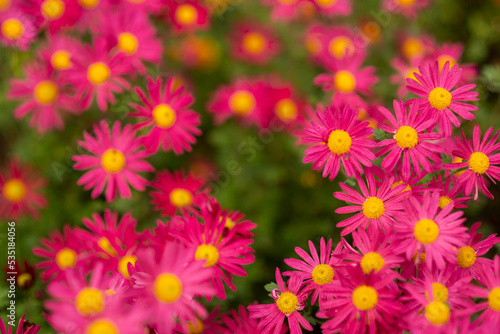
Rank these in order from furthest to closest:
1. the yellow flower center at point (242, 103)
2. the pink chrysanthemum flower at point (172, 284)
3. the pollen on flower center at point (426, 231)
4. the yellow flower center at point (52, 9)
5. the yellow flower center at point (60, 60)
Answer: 1. the yellow flower center at point (242, 103)
2. the yellow flower center at point (60, 60)
3. the yellow flower center at point (52, 9)
4. the pollen on flower center at point (426, 231)
5. the pink chrysanthemum flower at point (172, 284)

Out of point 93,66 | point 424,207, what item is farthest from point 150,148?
point 424,207

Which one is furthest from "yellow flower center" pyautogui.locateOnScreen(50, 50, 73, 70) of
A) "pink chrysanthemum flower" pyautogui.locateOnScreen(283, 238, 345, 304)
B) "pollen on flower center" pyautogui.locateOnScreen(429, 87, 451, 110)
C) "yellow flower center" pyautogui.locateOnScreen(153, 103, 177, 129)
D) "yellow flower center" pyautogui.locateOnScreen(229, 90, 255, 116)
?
"pollen on flower center" pyautogui.locateOnScreen(429, 87, 451, 110)

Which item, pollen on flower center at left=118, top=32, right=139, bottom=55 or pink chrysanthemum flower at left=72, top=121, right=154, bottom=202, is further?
pollen on flower center at left=118, top=32, right=139, bottom=55

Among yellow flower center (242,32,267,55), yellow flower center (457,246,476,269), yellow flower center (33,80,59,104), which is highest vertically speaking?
yellow flower center (242,32,267,55)

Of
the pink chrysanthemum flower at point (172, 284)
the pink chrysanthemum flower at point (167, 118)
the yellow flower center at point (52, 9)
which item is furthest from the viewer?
the yellow flower center at point (52, 9)

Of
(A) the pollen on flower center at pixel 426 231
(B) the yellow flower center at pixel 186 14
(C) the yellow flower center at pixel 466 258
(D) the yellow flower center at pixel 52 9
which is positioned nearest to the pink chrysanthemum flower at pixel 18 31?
(D) the yellow flower center at pixel 52 9

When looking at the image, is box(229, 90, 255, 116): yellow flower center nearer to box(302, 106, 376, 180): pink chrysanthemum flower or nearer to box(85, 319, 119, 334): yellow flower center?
box(302, 106, 376, 180): pink chrysanthemum flower

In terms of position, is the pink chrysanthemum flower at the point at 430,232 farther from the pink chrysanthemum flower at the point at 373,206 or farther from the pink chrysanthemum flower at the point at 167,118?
the pink chrysanthemum flower at the point at 167,118
